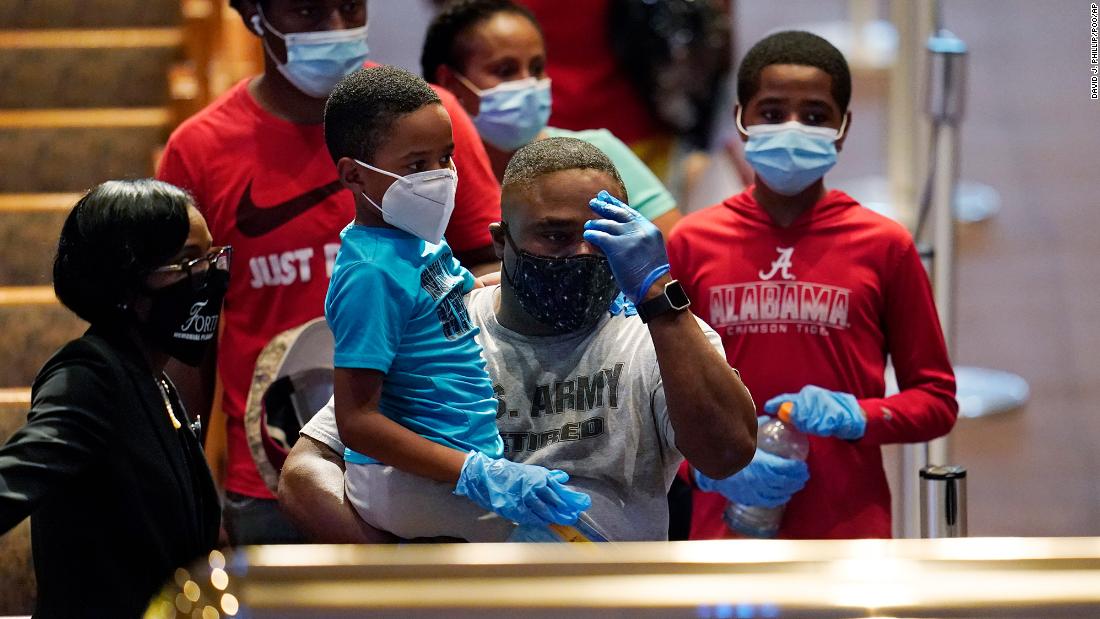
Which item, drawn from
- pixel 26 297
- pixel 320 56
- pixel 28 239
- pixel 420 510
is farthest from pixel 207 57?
pixel 420 510

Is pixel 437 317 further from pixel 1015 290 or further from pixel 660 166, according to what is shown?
pixel 1015 290

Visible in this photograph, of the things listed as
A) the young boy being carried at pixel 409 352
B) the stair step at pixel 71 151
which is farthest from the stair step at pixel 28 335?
the young boy being carried at pixel 409 352

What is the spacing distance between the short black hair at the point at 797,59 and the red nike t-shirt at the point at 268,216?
0.61 meters

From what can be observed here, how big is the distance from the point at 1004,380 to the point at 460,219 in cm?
414

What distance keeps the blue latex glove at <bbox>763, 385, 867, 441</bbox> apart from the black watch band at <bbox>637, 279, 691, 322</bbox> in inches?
29.8

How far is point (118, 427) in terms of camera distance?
6.88ft

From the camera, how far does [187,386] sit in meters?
3.09

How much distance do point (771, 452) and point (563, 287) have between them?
32.0 inches

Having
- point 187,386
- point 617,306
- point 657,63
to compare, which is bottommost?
point 187,386

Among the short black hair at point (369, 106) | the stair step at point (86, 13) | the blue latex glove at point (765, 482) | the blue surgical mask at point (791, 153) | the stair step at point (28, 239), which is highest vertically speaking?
the stair step at point (86, 13)

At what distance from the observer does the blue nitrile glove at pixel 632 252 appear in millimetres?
2139

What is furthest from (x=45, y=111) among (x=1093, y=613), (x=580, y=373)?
(x=1093, y=613)

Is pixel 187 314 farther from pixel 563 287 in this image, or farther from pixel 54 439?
pixel 563 287

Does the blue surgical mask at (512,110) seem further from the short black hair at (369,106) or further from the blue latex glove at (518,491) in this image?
the blue latex glove at (518,491)
